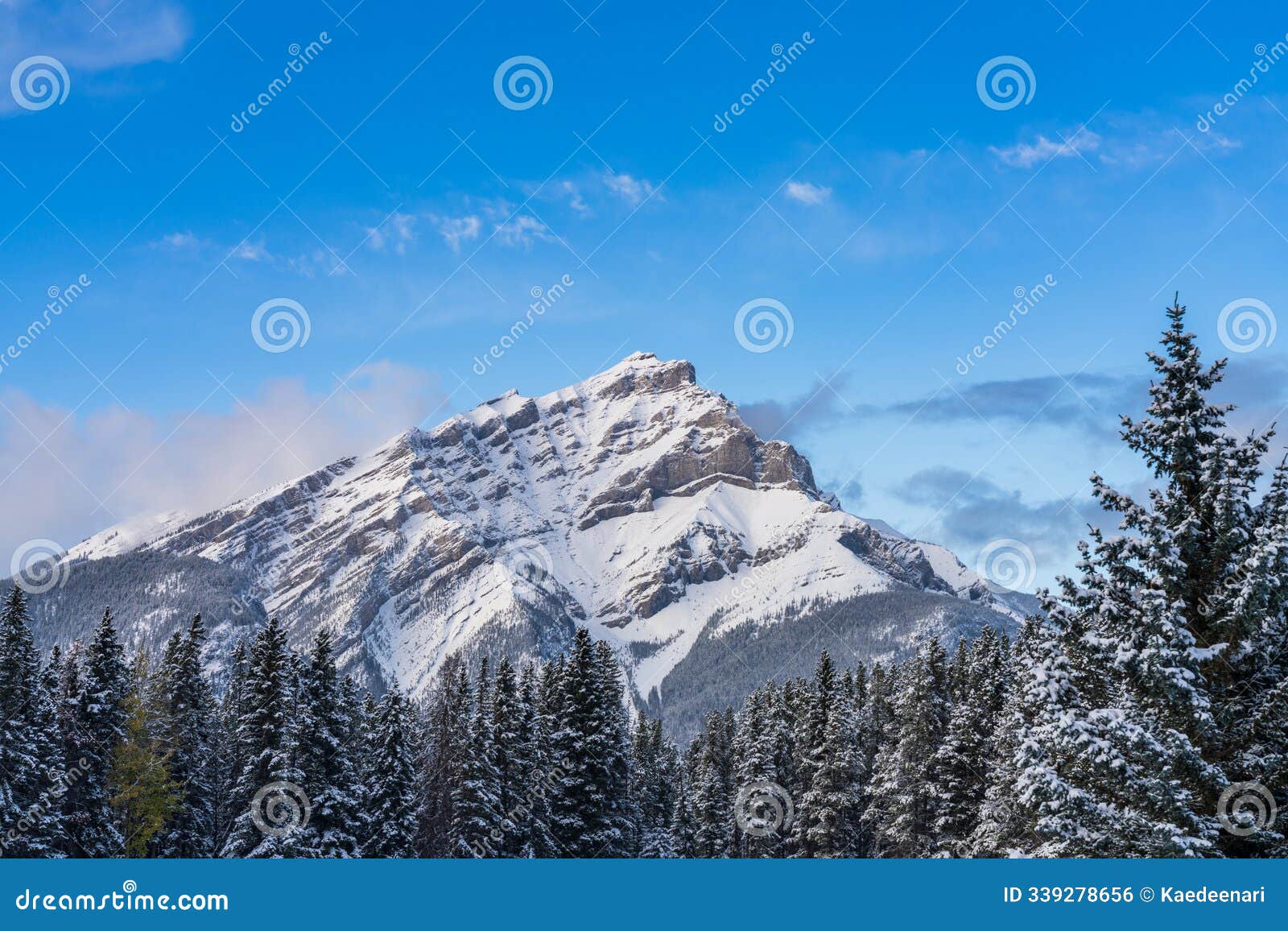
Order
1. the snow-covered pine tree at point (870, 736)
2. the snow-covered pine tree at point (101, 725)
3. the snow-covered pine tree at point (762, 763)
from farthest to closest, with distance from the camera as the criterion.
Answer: the snow-covered pine tree at point (762, 763) < the snow-covered pine tree at point (870, 736) < the snow-covered pine tree at point (101, 725)

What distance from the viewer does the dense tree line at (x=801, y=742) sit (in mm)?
16828

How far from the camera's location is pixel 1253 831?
16312 mm

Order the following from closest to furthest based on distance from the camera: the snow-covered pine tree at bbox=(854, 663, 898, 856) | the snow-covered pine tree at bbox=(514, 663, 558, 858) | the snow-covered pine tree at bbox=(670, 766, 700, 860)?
the snow-covered pine tree at bbox=(514, 663, 558, 858) → the snow-covered pine tree at bbox=(854, 663, 898, 856) → the snow-covered pine tree at bbox=(670, 766, 700, 860)

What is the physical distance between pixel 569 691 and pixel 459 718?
369 inches

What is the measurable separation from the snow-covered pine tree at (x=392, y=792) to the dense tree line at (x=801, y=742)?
0.11m

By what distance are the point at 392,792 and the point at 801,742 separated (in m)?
23.0

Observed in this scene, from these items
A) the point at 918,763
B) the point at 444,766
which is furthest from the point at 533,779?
the point at 918,763


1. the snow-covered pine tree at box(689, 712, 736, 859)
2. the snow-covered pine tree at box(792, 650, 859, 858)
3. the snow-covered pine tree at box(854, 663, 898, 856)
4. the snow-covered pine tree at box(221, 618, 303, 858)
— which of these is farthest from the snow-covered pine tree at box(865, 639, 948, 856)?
the snow-covered pine tree at box(221, 618, 303, 858)

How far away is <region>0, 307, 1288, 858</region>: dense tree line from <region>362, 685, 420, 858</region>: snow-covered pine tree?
115 mm

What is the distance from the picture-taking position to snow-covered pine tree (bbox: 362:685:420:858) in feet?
147

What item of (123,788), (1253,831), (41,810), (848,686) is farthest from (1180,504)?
(848,686)

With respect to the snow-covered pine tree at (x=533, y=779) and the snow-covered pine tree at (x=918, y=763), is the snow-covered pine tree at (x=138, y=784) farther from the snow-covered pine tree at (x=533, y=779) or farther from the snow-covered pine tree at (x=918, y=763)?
the snow-covered pine tree at (x=918, y=763)

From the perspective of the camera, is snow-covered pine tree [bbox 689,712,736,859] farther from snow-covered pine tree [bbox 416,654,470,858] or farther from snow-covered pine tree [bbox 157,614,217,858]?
snow-covered pine tree [bbox 157,614,217,858]

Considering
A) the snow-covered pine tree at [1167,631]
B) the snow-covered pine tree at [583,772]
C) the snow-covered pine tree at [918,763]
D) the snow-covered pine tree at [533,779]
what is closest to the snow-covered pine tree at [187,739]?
the snow-covered pine tree at [533,779]
